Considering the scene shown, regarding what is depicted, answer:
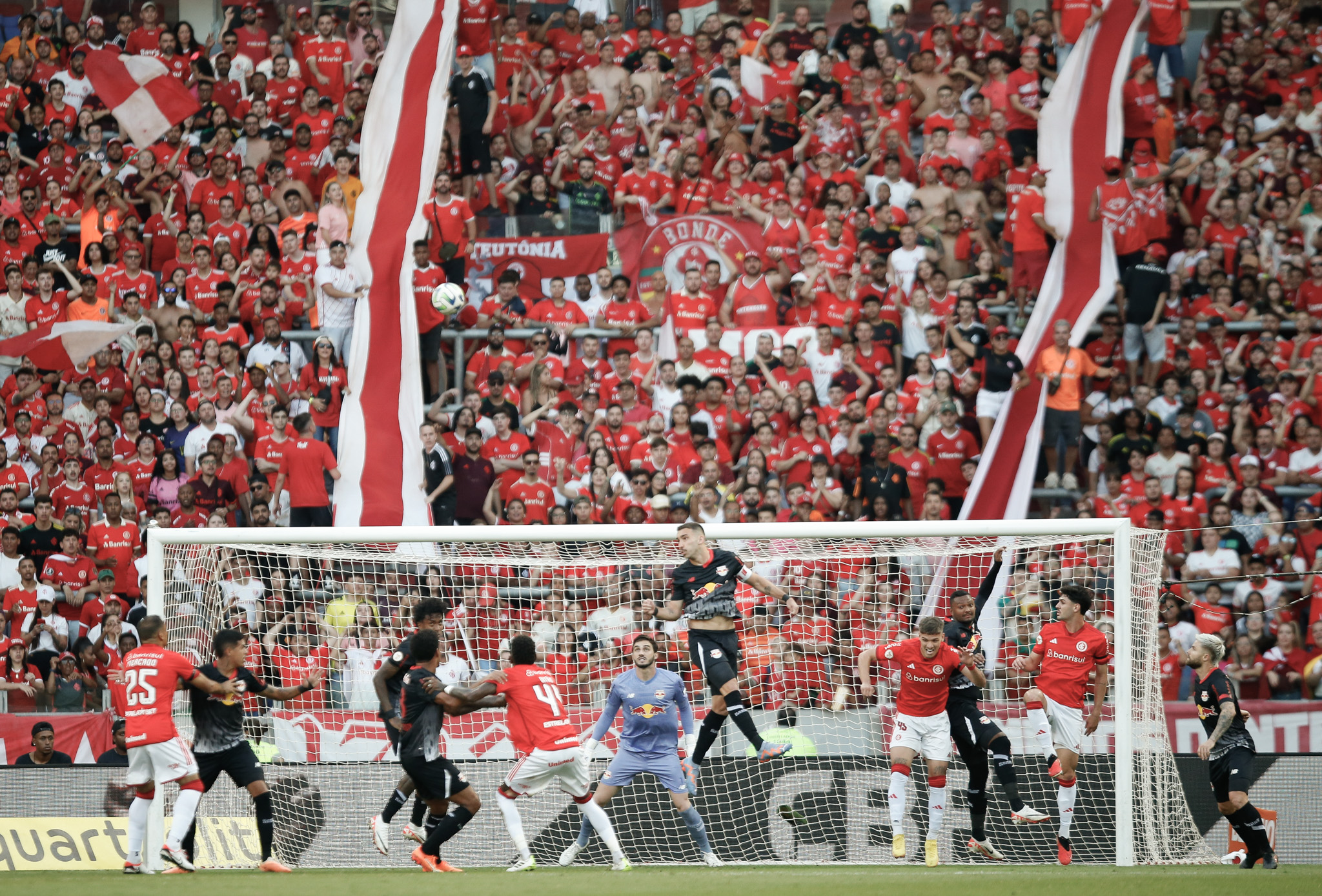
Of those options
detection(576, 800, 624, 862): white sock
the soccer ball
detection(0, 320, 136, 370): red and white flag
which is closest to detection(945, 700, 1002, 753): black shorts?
detection(576, 800, 624, 862): white sock

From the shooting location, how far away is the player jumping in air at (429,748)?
1030cm

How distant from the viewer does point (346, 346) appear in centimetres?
1677

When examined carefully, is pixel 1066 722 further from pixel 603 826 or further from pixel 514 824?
pixel 514 824

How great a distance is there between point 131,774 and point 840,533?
5.15 m

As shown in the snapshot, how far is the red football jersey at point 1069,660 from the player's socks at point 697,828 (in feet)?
8.99

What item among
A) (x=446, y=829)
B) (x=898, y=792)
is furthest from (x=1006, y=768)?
(x=446, y=829)

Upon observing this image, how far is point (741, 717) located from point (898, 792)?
1211 mm

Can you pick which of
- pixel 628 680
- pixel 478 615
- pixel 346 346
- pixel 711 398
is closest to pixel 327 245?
pixel 346 346

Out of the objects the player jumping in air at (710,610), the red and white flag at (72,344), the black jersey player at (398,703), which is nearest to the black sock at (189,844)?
the black jersey player at (398,703)

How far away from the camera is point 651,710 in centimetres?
1073

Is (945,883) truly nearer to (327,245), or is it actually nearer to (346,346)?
(346,346)

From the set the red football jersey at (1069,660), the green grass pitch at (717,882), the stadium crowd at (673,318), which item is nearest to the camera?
the green grass pitch at (717,882)

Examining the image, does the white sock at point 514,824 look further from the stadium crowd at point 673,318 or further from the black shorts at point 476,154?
the black shorts at point 476,154

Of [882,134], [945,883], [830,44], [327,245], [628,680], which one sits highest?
[830,44]
